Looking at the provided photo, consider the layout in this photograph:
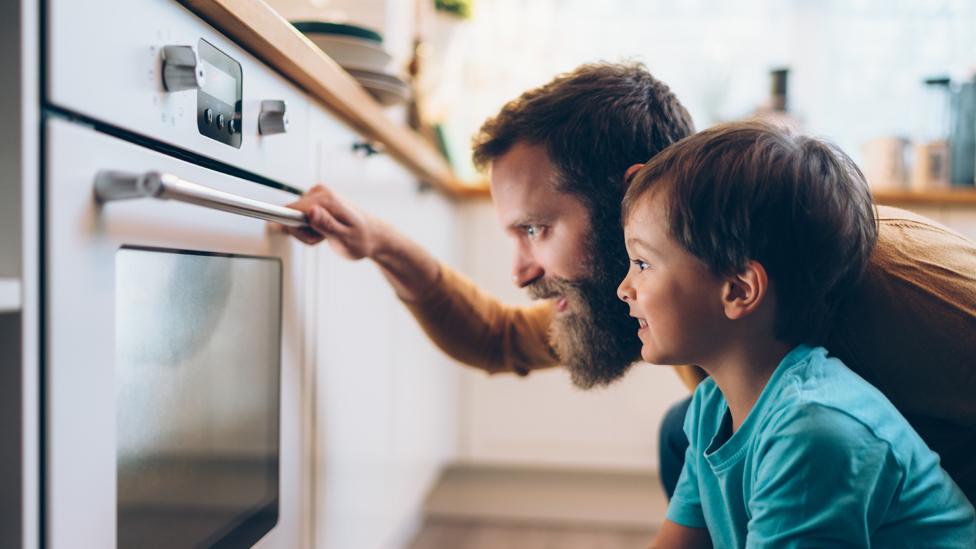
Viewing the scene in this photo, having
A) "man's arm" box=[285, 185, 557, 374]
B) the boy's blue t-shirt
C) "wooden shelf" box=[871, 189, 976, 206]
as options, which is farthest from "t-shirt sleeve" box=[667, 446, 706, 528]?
"wooden shelf" box=[871, 189, 976, 206]

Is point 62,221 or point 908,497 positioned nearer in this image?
point 62,221

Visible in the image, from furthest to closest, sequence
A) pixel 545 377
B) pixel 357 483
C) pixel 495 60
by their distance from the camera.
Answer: pixel 495 60, pixel 545 377, pixel 357 483

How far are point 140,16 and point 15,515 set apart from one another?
351 millimetres

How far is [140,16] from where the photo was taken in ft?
1.92

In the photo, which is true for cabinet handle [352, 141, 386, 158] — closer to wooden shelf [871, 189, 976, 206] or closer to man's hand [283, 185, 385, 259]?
man's hand [283, 185, 385, 259]

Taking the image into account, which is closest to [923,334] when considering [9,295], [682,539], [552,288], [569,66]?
[682,539]

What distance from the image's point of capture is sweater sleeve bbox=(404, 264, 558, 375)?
1.28 meters

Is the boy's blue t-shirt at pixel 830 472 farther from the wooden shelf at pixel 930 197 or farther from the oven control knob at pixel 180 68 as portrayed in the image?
the wooden shelf at pixel 930 197

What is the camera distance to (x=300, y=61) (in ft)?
2.82

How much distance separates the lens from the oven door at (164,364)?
20.0 inches

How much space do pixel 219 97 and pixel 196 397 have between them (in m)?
0.27

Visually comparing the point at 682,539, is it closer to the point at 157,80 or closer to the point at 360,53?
the point at 157,80

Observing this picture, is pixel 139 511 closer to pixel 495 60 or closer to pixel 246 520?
pixel 246 520

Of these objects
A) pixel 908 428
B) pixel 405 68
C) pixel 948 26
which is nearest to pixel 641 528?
pixel 405 68
